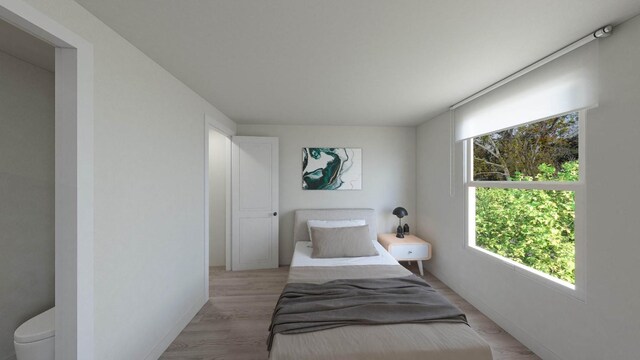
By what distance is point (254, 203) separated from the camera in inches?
145

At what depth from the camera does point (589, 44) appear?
1.54 metres

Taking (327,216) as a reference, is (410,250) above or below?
below

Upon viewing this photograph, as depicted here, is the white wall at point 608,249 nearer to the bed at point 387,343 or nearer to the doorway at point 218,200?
the bed at point 387,343

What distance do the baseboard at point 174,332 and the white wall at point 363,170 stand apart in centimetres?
152

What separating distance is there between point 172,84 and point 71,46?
89 centimetres

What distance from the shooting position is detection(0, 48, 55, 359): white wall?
5.85 ft

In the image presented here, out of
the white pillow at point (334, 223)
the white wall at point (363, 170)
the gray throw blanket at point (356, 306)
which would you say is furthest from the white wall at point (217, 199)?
the gray throw blanket at point (356, 306)

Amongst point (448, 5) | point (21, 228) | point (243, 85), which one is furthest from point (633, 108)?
point (21, 228)

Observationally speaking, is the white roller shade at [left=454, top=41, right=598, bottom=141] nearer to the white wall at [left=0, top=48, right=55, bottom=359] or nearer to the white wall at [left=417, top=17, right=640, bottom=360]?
the white wall at [left=417, top=17, right=640, bottom=360]

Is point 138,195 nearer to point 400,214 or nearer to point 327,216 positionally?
point 327,216

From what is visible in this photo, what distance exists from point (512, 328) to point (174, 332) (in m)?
3.08

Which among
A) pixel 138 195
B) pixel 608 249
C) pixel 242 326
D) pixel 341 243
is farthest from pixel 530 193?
pixel 138 195

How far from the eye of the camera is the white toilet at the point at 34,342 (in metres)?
1.37

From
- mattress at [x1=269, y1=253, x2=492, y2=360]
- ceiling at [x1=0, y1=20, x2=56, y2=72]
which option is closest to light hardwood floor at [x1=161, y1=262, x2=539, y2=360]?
mattress at [x1=269, y1=253, x2=492, y2=360]
